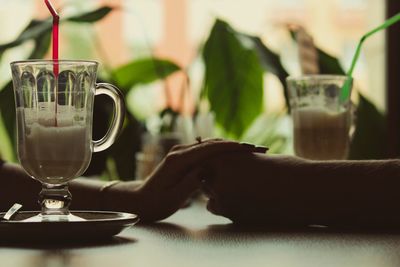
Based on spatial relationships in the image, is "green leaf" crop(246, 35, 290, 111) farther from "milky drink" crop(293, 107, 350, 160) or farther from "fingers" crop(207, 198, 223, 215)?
"fingers" crop(207, 198, 223, 215)

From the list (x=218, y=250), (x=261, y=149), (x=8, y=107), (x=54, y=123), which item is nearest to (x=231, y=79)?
(x=8, y=107)

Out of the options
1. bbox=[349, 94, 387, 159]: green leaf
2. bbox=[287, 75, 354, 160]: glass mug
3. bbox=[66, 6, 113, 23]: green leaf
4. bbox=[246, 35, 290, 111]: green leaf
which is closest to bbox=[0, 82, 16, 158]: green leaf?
bbox=[66, 6, 113, 23]: green leaf

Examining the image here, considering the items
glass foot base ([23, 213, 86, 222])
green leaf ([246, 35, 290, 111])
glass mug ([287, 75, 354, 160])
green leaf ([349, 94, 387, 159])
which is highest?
green leaf ([246, 35, 290, 111])

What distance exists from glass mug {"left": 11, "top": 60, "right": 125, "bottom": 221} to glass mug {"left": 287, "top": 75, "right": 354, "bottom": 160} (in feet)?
1.92

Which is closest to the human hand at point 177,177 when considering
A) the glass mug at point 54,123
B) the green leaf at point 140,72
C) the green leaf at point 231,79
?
the glass mug at point 54,123

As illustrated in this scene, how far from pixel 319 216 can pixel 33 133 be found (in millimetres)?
329

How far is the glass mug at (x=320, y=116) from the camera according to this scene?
1381mm

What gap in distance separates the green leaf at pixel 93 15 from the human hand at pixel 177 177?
3.28 feet

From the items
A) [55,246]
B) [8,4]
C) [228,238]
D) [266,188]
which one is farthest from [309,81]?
[8,4]

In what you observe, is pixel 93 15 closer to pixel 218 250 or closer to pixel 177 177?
pixel 177 177

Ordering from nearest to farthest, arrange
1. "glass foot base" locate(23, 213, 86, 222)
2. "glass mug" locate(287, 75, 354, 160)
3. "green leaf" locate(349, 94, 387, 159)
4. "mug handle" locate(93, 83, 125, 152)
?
"glass foot base" locate(23, 213, 86, 222) → "mug handle" locate(93, 83, 125, 152) → "glass mug" locate(287, 75, 354, 160) → "green leaf" locate(349, 94, 387, 159)

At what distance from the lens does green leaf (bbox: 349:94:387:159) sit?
1.90 meters

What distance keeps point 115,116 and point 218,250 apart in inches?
9.7

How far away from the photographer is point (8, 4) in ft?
11.0
